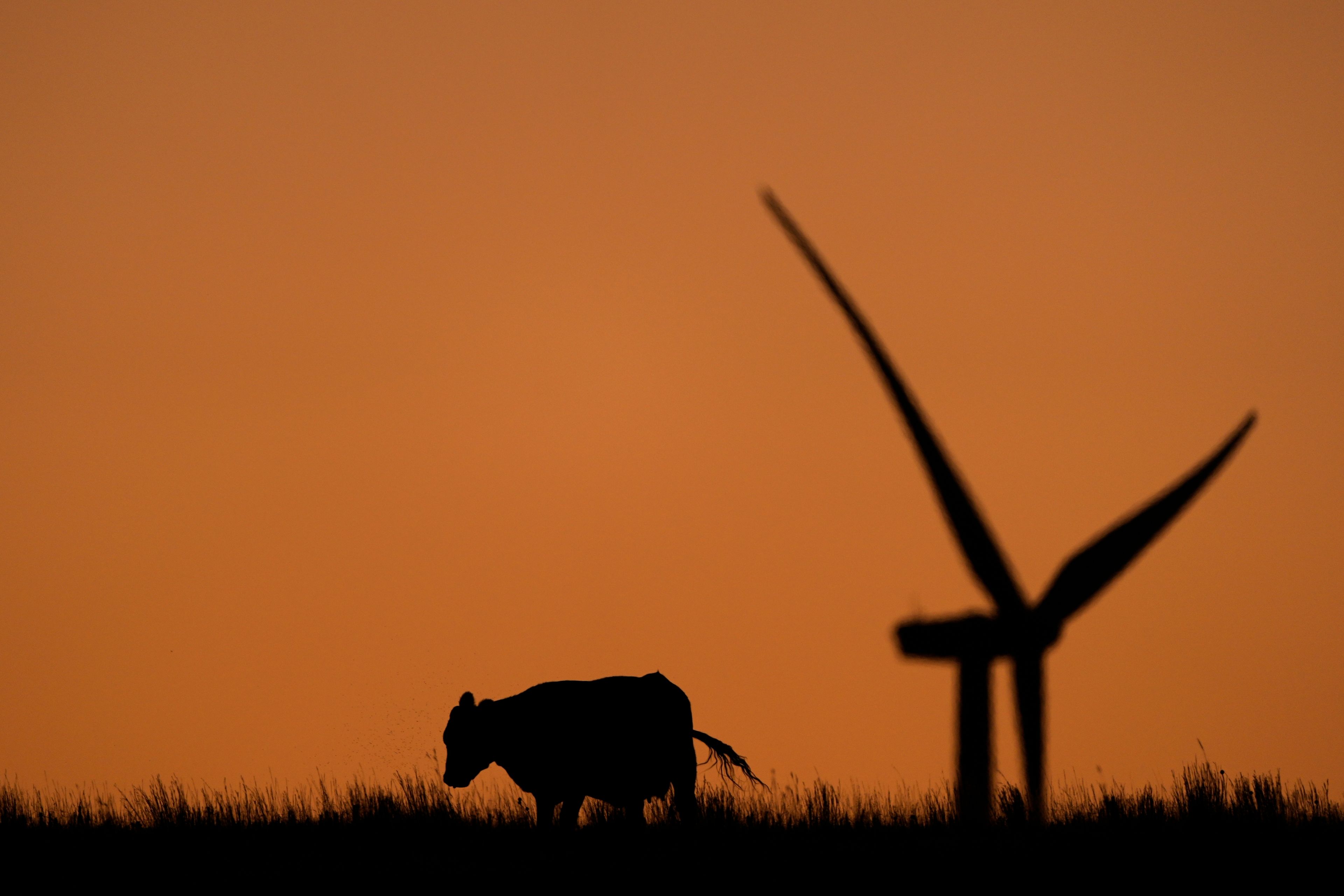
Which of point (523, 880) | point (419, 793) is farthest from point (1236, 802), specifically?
point (419, 793)

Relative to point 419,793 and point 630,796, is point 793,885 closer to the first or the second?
point 630,796

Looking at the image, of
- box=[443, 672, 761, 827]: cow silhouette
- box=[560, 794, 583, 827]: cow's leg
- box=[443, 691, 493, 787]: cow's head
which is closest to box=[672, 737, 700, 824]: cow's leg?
box=[443, 672, 761, 827]: cow silhouette

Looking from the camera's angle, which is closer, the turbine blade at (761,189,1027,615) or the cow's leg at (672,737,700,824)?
the turbine blade at (761,189,1027,615)

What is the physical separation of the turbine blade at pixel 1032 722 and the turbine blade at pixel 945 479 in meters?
0.62

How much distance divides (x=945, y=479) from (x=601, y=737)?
223 inches

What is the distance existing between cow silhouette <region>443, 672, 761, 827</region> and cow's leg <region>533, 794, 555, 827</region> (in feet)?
Result: 0.04

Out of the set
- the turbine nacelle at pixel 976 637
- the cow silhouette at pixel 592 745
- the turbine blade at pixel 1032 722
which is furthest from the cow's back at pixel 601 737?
the turbine blade at pixel 1032 722

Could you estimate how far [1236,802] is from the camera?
58.6 feet

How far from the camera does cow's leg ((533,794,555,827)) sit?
17188 millimetres

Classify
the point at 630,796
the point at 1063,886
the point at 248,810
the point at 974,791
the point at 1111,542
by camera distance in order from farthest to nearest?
the point at 248,810
the point at 630,796
the point at 1111,542
the point at 974,791
the point at 1063,886

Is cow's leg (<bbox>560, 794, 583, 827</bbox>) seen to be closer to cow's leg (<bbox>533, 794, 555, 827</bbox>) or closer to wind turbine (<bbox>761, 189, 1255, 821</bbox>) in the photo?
cow's leg (<bbox>533, 794, 555, 827</bbox>)

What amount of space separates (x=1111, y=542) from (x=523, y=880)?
7.70m

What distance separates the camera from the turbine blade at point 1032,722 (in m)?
15.0

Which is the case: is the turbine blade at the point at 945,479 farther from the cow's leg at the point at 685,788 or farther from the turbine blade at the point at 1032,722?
the cow's leg at the point at 685,788
